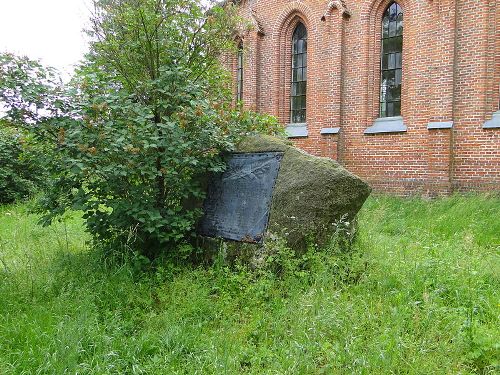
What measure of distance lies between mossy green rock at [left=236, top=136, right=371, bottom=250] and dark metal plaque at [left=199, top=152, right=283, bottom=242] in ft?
0.48

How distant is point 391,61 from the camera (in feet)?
41.7

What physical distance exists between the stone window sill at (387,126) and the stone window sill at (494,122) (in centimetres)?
198

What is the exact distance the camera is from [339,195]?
4.95 metres

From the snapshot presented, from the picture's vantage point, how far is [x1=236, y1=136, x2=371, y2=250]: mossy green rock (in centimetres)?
484

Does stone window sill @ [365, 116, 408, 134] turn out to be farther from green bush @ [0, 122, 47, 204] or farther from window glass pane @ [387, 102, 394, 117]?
green bush @ [0, 122, 47, 204]

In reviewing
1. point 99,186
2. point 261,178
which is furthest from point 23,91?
point 261,178

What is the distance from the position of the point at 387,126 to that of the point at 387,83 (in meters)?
1.42

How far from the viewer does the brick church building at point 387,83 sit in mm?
10812

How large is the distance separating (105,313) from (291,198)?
2290 millimetres

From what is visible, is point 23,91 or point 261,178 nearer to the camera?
point 23,91

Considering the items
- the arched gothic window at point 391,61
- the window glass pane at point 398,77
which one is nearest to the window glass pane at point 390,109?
the arched gothic window at point 391,61

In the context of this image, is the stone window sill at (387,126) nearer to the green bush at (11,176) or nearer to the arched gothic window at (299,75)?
the arched gothic window at (299,75)

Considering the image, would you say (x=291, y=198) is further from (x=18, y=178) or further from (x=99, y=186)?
(x=18, y=178)

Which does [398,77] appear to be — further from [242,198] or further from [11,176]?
[11,176]
